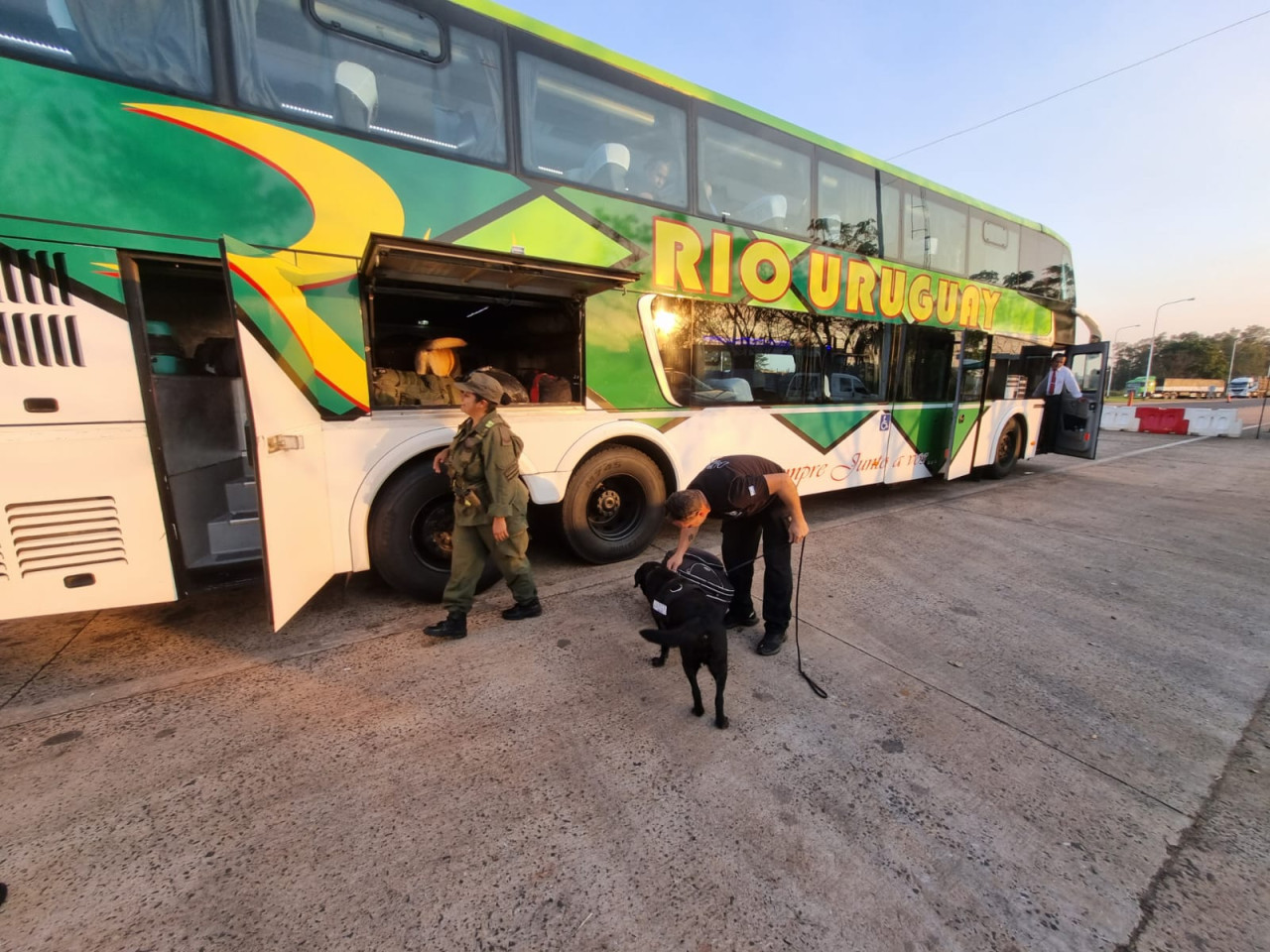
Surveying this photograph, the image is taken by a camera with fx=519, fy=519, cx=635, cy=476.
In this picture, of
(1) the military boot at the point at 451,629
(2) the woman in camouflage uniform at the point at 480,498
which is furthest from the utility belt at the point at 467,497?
(1) the military boot at the point at 451,629

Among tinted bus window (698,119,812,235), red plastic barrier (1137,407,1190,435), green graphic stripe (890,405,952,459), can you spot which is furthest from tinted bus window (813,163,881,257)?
red plastic barrier (1137,407,1190,435)

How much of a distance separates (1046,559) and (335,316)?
625 cm

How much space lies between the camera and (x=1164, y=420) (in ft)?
58.1

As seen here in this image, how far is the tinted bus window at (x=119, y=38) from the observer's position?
239cm

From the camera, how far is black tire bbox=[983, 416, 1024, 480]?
28.6ft

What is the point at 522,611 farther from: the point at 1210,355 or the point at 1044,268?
the point at 1210,355

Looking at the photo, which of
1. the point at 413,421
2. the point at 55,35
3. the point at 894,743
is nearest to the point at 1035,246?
the point at 894,743

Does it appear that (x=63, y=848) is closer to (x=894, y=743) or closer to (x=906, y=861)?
(x=906, y=861)

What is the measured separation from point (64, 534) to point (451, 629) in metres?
1.98

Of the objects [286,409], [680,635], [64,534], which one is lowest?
[680,635]

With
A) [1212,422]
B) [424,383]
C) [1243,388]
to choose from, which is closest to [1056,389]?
[424,383]

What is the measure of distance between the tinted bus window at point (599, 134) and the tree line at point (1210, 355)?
300ft

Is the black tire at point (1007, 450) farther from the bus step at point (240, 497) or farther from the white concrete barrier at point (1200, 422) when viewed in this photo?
the white concrete barrier at point (1200, 422)

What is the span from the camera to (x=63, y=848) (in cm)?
181
